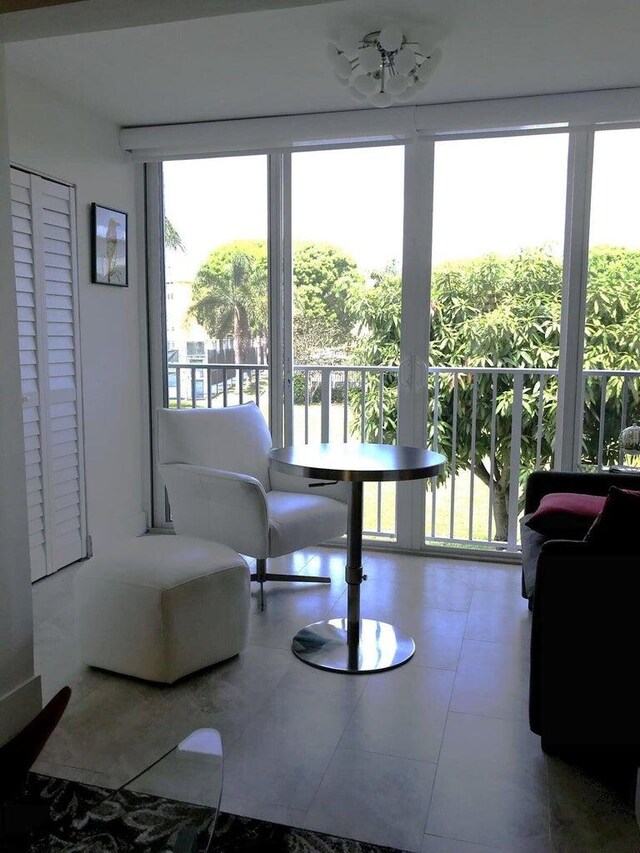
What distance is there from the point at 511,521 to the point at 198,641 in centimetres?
216

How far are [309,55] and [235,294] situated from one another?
1.48 meters

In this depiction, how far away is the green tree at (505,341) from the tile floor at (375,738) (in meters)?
1.33

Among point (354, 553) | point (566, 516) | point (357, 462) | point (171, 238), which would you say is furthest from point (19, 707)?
point (171, 238)

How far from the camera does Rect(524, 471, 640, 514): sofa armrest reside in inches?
120

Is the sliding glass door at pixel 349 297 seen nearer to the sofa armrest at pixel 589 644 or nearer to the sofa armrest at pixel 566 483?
the sofa armrest at pixel 566 483

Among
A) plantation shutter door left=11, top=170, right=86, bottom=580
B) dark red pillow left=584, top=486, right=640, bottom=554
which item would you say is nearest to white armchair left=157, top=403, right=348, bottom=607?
plantation shutter door left=11, top=170, right=86, bottom=580

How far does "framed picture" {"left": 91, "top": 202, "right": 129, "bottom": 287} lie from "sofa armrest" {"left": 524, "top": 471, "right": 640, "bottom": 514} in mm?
2437

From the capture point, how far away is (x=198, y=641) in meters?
2.44

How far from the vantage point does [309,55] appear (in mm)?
2877

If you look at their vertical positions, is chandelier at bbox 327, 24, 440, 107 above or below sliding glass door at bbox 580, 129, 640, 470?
above

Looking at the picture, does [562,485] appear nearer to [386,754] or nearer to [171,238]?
[386,754]

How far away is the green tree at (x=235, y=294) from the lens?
4012mm

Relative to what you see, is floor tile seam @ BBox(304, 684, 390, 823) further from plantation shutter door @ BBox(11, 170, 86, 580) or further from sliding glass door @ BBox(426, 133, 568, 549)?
sliding glass door @ BBox(426, 133, 568, 549)

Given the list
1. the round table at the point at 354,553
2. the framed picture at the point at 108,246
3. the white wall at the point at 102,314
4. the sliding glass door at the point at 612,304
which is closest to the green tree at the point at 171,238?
the white wall at the point at 102,314
